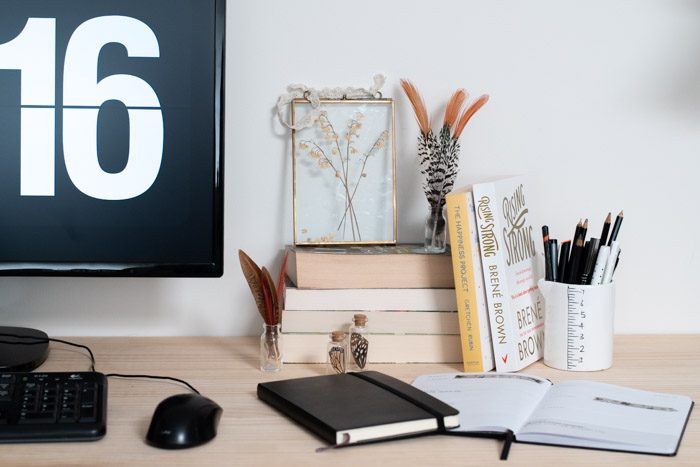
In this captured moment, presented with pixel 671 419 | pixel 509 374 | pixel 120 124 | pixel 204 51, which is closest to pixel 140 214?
pixel 120 124

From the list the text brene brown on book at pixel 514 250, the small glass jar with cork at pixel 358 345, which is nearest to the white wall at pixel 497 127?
the text brene brown on book at pixel 514 250

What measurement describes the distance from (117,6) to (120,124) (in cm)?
16

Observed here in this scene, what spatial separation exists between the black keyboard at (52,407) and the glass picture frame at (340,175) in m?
0.45

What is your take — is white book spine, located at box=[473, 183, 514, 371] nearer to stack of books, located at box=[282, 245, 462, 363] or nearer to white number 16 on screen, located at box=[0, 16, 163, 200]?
stack of books, located at box=[282, 245, 462, 363]

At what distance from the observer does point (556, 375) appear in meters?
1.12

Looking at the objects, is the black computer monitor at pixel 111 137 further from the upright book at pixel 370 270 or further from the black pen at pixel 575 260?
the black pen at pixel 575 260

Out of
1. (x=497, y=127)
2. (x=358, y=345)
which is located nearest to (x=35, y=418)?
(x=358, y=345)

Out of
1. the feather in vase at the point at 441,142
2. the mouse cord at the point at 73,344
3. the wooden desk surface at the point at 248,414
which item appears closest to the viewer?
the wooden desk surface at the point at 248,414

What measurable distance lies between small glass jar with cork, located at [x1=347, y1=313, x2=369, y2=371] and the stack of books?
3cm

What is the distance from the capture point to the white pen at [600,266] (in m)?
1.14

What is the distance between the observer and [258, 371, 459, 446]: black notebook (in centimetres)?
86

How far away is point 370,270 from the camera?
116 centimetres

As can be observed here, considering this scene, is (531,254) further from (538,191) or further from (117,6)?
(117,6)

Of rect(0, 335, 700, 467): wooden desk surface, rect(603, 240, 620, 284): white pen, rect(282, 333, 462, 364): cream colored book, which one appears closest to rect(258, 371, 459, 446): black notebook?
rect(0, 335, 700, 467): wooden desk surface
